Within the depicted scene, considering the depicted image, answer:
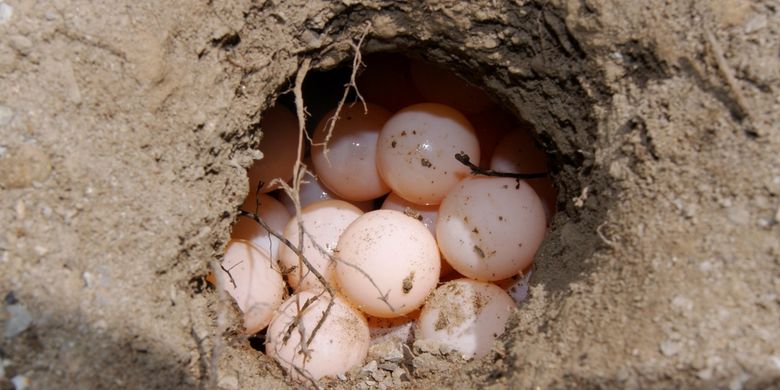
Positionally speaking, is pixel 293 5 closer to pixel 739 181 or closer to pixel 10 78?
pixel 10 78

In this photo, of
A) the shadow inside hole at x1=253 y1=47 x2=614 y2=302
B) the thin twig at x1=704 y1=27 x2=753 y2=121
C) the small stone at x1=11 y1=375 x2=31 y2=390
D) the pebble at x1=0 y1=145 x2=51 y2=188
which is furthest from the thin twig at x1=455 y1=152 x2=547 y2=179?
the small stone at x1=11 y1=375 x2=31 y2=390

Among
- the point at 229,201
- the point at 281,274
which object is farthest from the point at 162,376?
the point at 281,274

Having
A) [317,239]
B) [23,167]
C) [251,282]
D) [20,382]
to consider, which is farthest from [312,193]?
[20,382]

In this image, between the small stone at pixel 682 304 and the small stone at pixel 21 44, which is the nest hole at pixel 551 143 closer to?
the small stone at pixel 682 304

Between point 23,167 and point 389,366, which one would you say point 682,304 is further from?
point 23,167

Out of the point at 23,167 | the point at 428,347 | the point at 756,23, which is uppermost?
the point at 23,167

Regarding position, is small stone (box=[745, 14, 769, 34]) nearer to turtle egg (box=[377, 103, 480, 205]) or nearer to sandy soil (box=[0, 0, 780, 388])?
sandy soil (box=[0, 0, 780, 388])

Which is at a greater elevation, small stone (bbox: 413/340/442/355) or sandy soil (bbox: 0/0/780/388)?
Result: sandy soil (bbox: 0/0/780/388)
